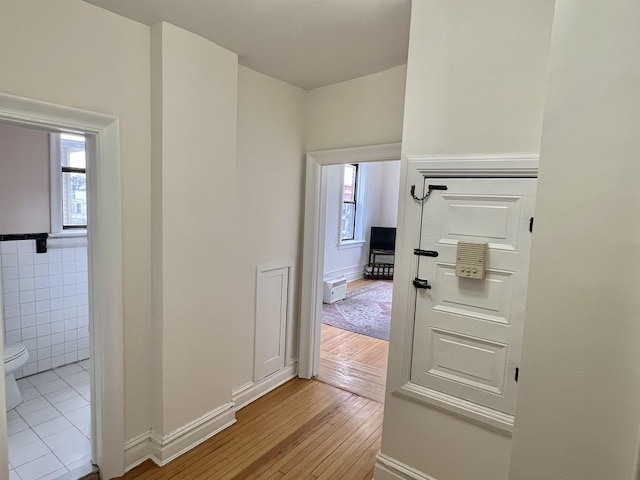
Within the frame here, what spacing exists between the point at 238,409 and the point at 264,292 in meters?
0.93

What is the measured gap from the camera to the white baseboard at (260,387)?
2.81 metres

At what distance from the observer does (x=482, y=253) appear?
166 cm

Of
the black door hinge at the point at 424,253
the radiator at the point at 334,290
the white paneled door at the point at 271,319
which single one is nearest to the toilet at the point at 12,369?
the white paneled door at the point at 271,319

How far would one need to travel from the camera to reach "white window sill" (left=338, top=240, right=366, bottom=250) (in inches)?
281

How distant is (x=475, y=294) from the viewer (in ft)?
5.62

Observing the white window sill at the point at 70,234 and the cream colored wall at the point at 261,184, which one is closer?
the cream colored wall at the point at 261,184

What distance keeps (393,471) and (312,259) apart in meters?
1.74

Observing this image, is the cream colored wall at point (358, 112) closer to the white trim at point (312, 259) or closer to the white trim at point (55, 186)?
the white trim at point (312, 259)

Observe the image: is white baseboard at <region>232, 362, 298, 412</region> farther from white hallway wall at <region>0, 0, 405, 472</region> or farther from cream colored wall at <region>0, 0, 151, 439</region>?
cream colored wall at <region>0, 0, 151, 439</region>

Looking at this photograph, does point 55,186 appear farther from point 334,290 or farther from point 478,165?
point 334,290

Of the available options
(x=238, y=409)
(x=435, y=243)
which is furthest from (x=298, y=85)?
(x=238, y=409)

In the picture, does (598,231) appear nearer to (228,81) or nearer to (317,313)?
(228,81)

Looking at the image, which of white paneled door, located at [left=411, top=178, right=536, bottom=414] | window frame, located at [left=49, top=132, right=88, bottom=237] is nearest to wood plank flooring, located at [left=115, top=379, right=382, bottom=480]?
white paneled door, located at [left=411, top=178, right=536, bottom=414]

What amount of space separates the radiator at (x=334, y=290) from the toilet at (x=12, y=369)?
385cm
